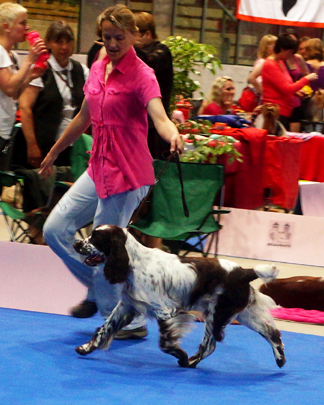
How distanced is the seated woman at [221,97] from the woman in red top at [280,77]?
0.44 meters

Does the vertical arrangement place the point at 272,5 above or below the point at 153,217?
above

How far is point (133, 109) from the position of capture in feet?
11.9

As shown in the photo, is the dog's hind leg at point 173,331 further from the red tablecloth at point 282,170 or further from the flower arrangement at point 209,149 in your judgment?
the red tablecloth at point 282,170

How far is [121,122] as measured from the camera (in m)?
3.62

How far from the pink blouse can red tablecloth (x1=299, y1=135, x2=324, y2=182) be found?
492cm

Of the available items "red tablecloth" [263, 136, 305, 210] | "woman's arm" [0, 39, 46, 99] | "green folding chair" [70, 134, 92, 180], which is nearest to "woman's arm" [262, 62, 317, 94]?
"red tablecloth" [263, 136, 305, 210]

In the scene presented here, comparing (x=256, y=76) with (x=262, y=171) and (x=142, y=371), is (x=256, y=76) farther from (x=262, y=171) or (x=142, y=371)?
(x=142, y=371)

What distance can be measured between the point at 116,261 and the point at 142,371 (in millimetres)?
591

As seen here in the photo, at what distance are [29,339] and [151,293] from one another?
890 millimetres

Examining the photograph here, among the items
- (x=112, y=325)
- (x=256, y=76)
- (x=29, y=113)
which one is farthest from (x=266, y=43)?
(x=112, y=325)

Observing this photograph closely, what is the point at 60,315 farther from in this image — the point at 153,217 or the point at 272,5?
the point at 272,5

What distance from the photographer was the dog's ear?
3412mm

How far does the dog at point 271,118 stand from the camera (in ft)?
25.6

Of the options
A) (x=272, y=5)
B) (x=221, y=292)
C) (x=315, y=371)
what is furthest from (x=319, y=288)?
(x=272, y=5)
